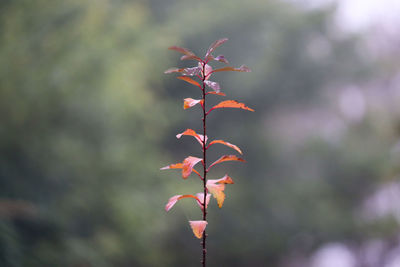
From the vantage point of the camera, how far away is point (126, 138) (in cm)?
422

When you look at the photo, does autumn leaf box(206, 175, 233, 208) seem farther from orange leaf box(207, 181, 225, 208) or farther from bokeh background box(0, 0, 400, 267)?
bokeh background box(0, 0, 400, 267)

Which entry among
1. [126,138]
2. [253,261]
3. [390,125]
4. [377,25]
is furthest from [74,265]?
[377,25]

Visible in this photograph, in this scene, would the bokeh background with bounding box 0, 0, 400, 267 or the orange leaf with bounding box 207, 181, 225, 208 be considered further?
the bokeh background with bounding box 0, 0, 400, 267

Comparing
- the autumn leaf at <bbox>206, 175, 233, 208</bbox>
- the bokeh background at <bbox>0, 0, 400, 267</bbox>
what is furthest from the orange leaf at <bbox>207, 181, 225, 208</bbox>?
the bokeh background at <bbox>0, 0, 400, 267</bbox>

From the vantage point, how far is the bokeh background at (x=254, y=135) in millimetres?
3502

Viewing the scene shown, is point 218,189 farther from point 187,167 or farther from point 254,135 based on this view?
point 254,135

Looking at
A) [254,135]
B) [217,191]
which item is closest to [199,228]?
[217,191]

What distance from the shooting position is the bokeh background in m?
3.50

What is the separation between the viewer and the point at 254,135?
5.90 metres

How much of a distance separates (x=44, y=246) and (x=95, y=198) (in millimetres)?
1190

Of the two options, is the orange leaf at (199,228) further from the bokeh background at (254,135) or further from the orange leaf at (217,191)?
the bokeh background at (254,135)

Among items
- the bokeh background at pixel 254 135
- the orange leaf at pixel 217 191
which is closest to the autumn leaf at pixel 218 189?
the orange leaf at pixel 217 191

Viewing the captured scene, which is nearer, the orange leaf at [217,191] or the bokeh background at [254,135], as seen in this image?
the orange leaf at [217,191]

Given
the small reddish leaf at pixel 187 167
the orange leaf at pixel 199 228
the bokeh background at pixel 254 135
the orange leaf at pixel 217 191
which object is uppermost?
the bokeh background at pixel 254 135
